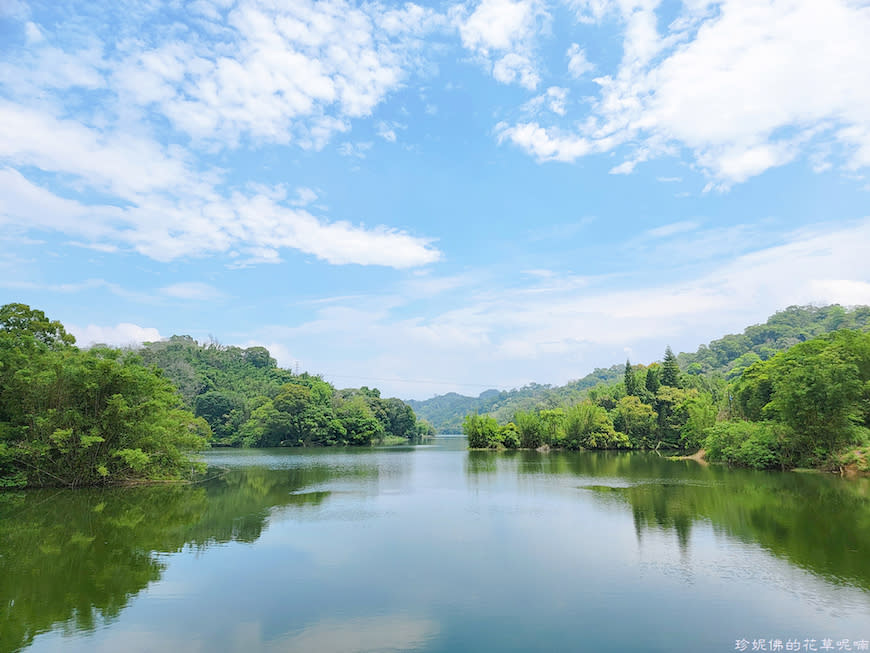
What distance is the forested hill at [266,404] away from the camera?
6727 centimetres

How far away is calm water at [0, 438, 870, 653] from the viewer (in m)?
7.59

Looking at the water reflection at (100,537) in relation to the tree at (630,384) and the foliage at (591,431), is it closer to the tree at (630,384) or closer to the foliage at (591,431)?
the foliage at (591,431)

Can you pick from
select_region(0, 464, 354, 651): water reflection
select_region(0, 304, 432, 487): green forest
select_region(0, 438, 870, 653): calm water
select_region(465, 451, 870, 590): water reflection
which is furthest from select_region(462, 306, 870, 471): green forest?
select_region(0, 304, 432, 487): green forest

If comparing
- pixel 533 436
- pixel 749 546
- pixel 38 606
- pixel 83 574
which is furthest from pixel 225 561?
pixel 533 436

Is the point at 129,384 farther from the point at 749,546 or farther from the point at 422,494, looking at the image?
the point at 749,546

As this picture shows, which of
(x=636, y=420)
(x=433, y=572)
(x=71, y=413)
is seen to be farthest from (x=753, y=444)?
(x=71, y=413)

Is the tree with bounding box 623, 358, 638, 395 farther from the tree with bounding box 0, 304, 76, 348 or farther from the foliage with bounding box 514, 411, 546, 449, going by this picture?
the tree with bounding box 0, 304, 76, 348

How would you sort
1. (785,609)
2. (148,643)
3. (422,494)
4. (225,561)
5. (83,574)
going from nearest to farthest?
(148,643)
(785,609)
(83,574)
(225,561)
(422,494)

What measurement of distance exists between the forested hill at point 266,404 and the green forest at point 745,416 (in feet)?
62.3

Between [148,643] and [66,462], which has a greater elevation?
[66,462]

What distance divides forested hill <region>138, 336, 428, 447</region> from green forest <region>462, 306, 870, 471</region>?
1900 cm

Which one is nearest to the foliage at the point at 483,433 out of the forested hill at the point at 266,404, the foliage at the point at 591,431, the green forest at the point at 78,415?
the foliage at the point at 591,431

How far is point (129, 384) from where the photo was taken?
21.0 metres

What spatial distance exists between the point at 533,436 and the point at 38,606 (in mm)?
55058
